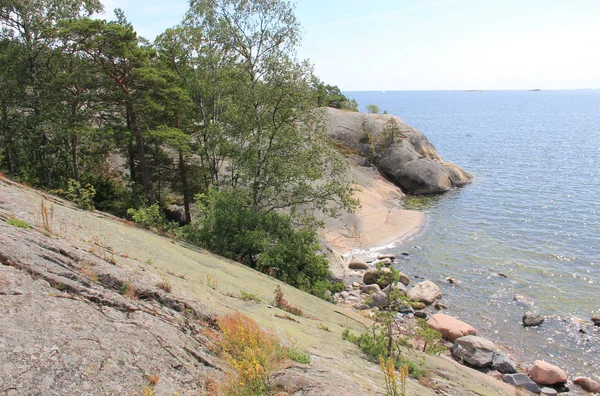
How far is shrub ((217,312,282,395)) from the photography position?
6184 millimetres

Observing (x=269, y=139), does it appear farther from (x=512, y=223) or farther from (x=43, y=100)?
(x=512, y=223)

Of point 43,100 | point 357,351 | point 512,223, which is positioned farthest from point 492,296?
point 43,100

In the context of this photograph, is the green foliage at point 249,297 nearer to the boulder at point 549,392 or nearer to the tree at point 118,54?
the boulder at point 549,392

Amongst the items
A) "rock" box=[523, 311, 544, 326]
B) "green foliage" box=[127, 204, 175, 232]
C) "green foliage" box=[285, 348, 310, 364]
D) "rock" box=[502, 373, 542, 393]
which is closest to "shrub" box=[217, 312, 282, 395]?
"green foliage" box=[285, 348, 310, 364]

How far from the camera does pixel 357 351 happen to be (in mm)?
10281

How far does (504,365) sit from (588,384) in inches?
126

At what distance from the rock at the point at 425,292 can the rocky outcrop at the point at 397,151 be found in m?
24.7

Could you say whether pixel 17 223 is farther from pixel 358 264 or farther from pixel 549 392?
pixel 358 264

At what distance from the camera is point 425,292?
78.6 ft

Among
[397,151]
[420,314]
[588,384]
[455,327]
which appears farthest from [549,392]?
[397,151]

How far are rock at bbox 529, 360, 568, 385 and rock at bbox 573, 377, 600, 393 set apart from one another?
0.53 metres

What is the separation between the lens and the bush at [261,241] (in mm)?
19906

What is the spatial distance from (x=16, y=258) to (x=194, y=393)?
13.9 feet

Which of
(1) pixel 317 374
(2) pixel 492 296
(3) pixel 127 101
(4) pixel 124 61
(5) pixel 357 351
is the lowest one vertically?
(2) pixel 492 296
